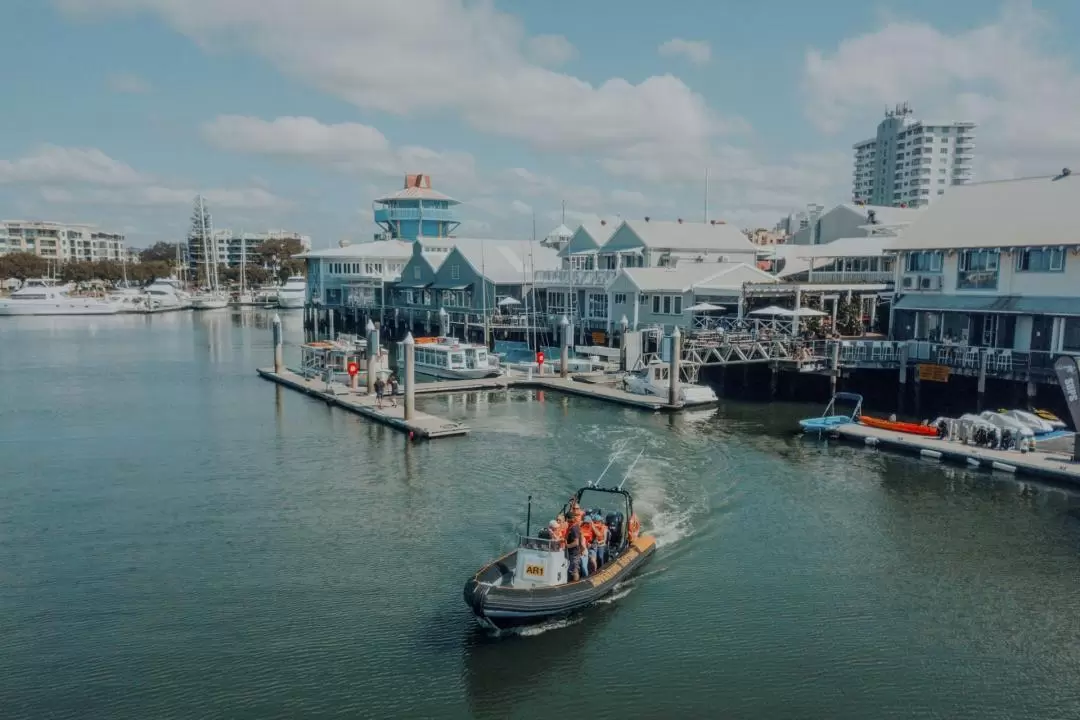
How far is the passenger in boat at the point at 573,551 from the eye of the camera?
19395mm

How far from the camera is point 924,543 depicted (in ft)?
77.4

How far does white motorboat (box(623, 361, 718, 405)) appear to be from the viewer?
Answer: 43.1m

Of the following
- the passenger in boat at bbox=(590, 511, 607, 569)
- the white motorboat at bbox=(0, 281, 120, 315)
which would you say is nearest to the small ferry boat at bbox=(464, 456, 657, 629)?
the passenger in boat at bbox=(590, 511, 607, 569)

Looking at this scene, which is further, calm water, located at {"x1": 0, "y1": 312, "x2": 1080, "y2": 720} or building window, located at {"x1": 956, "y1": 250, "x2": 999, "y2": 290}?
building window, located at {"x1": 956, "y1": 250, "x2": 999, "y2": 290}

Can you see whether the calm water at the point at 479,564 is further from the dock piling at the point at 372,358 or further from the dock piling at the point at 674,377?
the dock piling at the point at 372,358

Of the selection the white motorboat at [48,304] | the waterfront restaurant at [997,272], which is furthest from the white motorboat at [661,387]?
the white motorboat at [48,304]

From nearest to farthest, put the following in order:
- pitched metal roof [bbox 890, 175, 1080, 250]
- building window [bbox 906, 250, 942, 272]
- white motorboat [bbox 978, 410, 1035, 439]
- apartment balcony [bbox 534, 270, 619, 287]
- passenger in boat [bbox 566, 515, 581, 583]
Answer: passenger in boat [bbox 566, 515, 581, 583] < white motorboat [bbox 978, 410, 1035, 439] < pitched metal roof [bbox 890, 175, 1080, 250] < building window [bbox 906, 250, 942, 272] < apartment balcony [bbox 534, 270, 619, 287]

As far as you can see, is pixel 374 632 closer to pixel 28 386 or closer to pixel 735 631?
pixel 735 631

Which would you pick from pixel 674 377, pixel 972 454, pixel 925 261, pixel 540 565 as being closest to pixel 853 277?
pixel 925 261

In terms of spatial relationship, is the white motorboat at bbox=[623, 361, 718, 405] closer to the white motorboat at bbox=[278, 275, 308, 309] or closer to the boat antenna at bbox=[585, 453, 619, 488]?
the boat antenna at bbox=[585, 453, 619, 488]

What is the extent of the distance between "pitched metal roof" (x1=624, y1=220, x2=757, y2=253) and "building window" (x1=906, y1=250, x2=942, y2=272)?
20.9 meters

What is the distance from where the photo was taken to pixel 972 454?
3095cm

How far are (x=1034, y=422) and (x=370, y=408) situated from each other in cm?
2893

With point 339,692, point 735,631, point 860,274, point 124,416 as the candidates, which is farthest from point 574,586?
point 860,274
